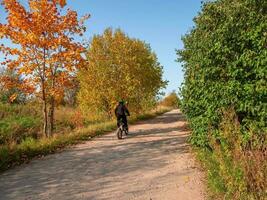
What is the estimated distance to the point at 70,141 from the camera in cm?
1652

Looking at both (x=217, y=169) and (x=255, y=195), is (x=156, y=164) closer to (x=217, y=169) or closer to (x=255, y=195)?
(x=217, y=169)

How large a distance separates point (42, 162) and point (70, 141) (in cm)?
428

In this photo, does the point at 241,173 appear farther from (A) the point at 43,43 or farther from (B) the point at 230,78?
(A) the point at 43,43

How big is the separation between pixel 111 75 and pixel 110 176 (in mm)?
18971

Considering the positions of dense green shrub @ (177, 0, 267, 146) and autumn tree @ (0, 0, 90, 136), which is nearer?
dense green shrub @ (177, 0, 267, 146)

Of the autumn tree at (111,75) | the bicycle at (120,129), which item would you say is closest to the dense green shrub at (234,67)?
the bicycle at (120,129)

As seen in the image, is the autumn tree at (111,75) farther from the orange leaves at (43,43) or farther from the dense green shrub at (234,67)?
the dense green shrub at (234,67)

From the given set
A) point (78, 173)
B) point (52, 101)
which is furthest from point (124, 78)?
point (78, 173)

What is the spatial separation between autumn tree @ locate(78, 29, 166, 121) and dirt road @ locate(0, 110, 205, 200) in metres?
13.2

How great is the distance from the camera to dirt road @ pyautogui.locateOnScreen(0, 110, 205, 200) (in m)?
8.10

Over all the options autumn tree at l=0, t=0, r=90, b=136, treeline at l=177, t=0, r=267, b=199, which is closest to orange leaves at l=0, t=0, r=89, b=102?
autumn tree at l=0, t=0, r=90, b=136

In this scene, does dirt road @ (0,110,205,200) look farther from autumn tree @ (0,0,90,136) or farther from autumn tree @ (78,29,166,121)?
autumn tree @ (78,29,166,121)

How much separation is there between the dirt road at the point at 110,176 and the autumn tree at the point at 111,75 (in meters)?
13.2

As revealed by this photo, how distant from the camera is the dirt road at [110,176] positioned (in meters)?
8.10
